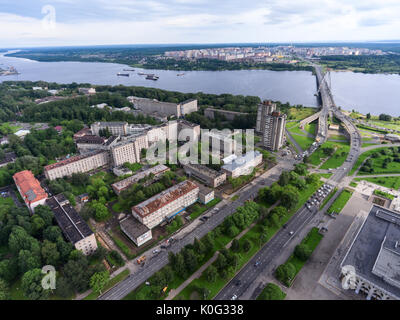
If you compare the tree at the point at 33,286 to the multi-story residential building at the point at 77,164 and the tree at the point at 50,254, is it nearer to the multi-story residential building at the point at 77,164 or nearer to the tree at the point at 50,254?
the tree at the point at 50,254

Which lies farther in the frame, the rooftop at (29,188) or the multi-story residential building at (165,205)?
the rooftop at (29,188)

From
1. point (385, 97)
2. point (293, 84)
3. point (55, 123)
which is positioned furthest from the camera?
point (293, 84)

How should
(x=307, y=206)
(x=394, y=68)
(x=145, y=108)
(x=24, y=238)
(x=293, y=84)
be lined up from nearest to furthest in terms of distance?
(x=24, y=238), (x=307, y=206), (x=145, y=108), (x=293, y=84), (x=394, y=68)

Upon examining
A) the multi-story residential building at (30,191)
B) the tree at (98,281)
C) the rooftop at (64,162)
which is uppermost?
the rooftop at (64,162)

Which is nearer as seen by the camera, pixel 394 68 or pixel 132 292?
pixel 132 292

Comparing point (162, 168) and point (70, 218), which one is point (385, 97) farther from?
point (70, 218)

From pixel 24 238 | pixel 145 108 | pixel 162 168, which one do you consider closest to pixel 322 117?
pixel 162 168

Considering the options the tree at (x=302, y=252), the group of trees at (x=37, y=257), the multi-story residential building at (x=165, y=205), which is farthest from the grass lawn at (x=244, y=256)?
the multi-story residential building at (x=165, y=205)
